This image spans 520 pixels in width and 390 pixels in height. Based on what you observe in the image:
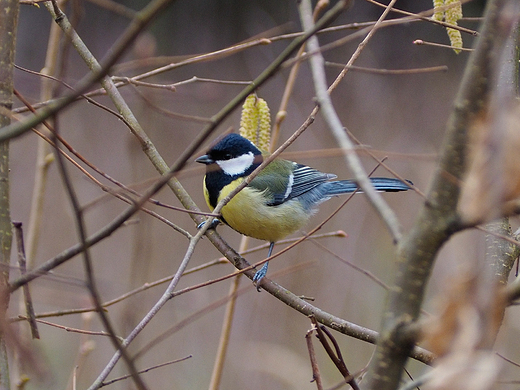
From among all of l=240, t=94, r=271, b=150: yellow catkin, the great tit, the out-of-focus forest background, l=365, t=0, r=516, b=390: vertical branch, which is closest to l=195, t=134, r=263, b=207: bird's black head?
the great tit

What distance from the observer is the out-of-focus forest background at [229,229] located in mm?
3072

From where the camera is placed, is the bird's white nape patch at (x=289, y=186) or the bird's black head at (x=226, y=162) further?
the bird's white nape patch at (x=289, y=186)

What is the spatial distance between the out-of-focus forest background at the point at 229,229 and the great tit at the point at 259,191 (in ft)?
0.70

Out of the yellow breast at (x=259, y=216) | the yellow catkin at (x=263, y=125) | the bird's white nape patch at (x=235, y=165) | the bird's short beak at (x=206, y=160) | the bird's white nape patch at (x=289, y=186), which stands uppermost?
the bird's white nape patch at (x=289, y=186)

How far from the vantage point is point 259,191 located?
1.99 meters

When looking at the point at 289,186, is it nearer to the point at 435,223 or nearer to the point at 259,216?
the point at 259,216

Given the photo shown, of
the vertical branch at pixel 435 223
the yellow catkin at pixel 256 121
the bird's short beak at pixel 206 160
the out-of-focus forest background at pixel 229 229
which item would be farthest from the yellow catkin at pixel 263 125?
the vertical branch at pixel 435 223

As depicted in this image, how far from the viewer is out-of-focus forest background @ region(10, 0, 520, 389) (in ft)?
10.1

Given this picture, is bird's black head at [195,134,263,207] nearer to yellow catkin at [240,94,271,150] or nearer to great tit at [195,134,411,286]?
great tit at [195,134,411,286]

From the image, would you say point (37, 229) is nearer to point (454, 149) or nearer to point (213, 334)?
point (454, 149)

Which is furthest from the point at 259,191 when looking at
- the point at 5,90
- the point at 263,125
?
the point at 5,90

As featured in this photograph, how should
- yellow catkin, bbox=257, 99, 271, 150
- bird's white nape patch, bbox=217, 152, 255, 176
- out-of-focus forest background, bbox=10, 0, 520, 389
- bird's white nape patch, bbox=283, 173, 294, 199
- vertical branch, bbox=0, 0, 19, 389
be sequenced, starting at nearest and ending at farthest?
vertical branch, bbox=0, 0, 19, 389 < yellow catkin, bbox=257, 99, 271, 150 < bird's white nape patch, bbox=217, 152, 255, 176 < bird's white nape patch, bbox=283, 173, 294, 199 < out-of-focus forest background, bbox=10, 0, 520, 389

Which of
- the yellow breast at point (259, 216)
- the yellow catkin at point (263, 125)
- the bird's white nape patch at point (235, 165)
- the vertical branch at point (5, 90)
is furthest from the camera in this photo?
the bird's white nape patch at point (235, 165)

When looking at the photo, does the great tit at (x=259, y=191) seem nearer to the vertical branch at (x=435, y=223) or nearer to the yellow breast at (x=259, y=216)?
the yellow breast at (x=259, y=216)
